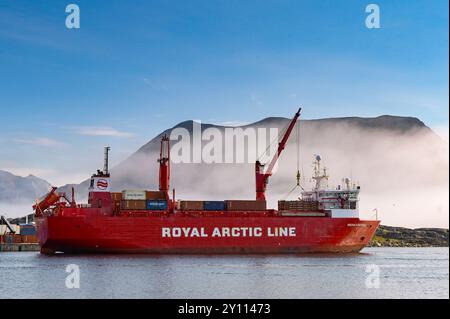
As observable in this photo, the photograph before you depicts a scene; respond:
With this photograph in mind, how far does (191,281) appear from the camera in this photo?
34.9m

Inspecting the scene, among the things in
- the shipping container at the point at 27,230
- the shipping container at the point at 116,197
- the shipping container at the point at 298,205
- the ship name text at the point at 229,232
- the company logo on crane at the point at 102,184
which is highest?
the company logo on crane at the point at 102,184

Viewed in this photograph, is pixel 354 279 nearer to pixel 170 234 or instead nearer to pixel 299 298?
pixel 299 298

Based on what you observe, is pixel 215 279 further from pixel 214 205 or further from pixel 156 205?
pixel 214 205

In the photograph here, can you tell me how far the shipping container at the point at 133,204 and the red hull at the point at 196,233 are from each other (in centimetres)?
94

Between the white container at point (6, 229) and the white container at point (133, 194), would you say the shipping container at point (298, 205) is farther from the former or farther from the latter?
the white container at point (6, 229)

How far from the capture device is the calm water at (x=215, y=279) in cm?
3117

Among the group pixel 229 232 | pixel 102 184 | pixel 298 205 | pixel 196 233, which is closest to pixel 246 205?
pixel 229 232

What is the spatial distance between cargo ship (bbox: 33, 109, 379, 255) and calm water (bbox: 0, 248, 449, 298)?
109 inches

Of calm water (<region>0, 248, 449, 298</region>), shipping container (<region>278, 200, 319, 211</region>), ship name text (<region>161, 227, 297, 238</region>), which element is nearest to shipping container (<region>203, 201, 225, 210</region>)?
ship name text (<region>161, 227, 297, 238</region>)

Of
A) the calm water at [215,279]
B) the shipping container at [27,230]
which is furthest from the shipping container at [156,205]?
the shipping container at [27,230]

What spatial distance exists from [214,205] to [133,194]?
6.84 meters

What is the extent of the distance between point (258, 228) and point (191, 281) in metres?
20.7

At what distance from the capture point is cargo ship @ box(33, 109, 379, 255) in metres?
51.6
